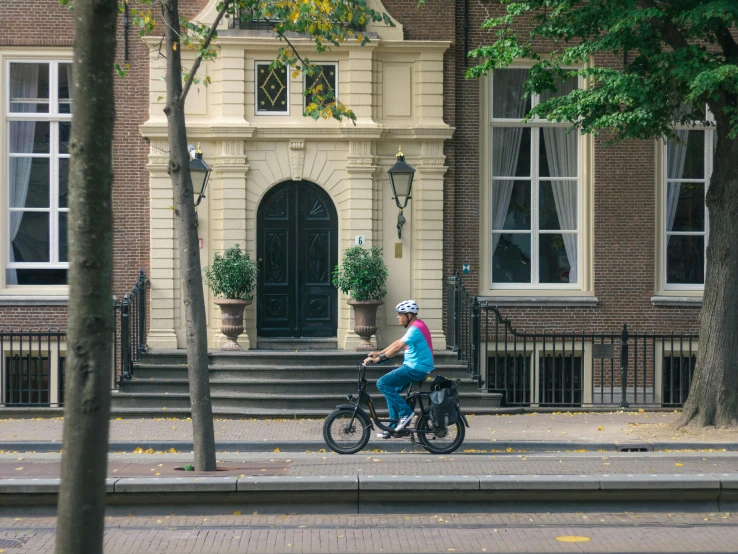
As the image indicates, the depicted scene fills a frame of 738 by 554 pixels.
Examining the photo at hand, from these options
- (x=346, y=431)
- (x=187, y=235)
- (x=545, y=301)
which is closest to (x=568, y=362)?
(x=545, y=301)

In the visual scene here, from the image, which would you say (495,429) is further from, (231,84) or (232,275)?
(231,84)

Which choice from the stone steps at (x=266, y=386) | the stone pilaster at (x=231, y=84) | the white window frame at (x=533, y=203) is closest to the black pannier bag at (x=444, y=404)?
the stone steps at (x=266, y=386)

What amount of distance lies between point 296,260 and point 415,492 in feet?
29.5

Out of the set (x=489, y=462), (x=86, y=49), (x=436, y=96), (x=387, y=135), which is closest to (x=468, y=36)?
(x=436, y=96)

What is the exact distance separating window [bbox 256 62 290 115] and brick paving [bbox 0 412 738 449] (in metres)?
5.75

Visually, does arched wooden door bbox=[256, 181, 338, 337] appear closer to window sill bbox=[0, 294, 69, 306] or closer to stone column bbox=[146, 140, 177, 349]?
stone column bbox=[146, 140, 177, 349]

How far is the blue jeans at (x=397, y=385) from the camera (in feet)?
36.9

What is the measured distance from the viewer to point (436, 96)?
16.9m

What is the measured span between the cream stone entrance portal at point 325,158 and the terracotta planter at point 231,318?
0.48m

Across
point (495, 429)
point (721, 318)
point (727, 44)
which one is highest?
point (727, 44)

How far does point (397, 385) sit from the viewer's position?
37.2ft

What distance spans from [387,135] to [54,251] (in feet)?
21.1

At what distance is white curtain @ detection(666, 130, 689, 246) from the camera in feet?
58.0

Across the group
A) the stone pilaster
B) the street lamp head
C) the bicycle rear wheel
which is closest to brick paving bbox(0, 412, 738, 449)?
the bicycle rear wheel
